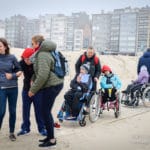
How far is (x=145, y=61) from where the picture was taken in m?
12.0

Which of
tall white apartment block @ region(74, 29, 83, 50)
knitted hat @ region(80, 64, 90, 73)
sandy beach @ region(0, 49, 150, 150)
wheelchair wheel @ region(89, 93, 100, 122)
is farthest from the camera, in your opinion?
tall white apartment block @ region(74, 29, 83, 50)

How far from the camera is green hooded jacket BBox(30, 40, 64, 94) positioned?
6.14 m

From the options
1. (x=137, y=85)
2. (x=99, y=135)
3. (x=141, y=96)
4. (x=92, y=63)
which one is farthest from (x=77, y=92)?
(x=141, y=96)

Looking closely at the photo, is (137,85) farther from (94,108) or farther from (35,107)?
(35,107)

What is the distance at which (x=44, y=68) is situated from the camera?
6133 millimetres

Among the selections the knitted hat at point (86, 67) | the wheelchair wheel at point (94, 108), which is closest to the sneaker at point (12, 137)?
the wheelchair wheel at point (94, 108)

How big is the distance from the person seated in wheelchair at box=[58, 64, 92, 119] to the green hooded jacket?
210 cm

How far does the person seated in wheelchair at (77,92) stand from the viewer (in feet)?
27.6

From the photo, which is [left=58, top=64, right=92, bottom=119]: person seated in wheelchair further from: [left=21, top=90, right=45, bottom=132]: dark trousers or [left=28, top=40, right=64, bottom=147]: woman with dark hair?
[left=28, top=40, right=64, bottom=147]: woman with dark hair

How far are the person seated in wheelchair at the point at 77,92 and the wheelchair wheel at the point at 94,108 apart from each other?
9.2 inches

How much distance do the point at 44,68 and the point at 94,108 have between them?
3140 millimetres

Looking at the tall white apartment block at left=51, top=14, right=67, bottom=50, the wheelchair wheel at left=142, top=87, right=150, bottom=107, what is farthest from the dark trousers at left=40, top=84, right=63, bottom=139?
the tall white apartment block at left=51, top=14, right=67, bottom=50

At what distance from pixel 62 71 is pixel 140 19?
384ft

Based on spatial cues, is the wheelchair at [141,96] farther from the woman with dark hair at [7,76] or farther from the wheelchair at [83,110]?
the woman with dark hair at [7,76]
